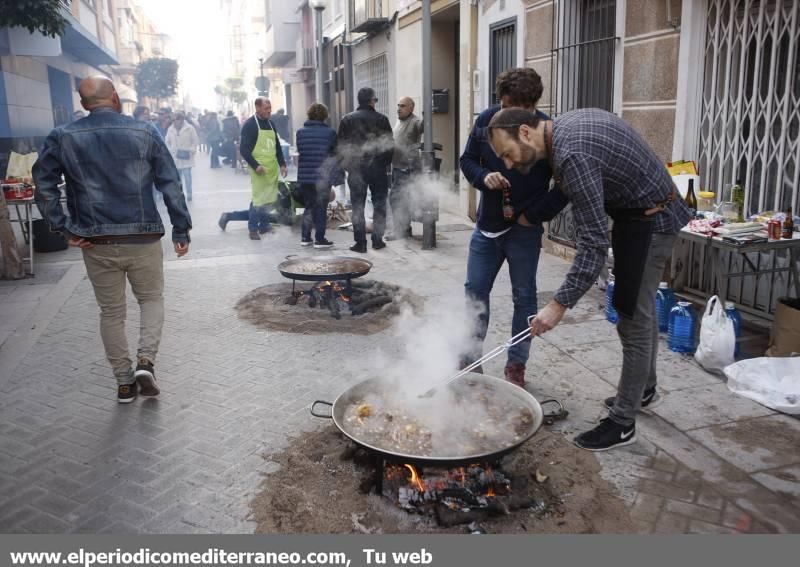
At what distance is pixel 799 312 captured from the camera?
4.67 m

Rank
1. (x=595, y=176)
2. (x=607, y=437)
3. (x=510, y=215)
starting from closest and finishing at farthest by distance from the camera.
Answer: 1. (x=595, y=176)
2. (x=607, y=437)
3. (x=510, y=215)

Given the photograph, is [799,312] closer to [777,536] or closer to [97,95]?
[777,536]

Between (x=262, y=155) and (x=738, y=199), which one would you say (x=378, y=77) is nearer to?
(x=262, y=155)

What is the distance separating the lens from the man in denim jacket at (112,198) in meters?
4.32

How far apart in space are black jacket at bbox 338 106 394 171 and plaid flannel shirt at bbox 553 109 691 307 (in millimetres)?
6182

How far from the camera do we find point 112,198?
4.39m

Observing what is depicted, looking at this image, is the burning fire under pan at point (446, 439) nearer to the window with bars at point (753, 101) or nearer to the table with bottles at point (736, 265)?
the table with bottles at point (736, 265)

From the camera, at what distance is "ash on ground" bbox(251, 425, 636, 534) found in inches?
122

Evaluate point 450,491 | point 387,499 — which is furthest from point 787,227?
point 387,499

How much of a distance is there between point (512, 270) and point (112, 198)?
2.64m

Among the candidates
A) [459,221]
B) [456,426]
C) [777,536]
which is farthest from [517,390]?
[459,221]

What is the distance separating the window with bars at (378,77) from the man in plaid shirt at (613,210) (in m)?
14.7

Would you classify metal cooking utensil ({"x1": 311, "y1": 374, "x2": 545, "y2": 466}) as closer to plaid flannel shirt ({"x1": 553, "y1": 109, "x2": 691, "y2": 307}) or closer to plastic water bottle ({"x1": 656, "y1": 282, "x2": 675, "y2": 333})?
plaid flannel shirt ({"x1": 553, "y1": 109, "x2": 691, "y2": 307})

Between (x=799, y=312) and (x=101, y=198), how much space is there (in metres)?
4.74
